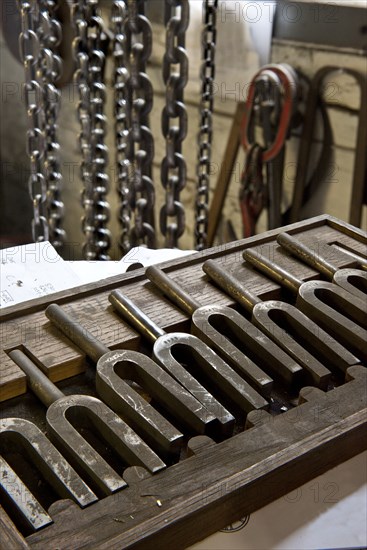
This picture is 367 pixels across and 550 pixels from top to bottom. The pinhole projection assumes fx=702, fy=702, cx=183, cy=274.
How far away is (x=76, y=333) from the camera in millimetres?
969

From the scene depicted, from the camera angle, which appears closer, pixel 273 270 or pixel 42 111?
pixel 273 270

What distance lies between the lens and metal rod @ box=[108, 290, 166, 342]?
985 mm

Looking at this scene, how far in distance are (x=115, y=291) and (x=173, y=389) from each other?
0.24 meters

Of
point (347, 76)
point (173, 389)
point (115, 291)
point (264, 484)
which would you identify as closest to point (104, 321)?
point (115, 291)

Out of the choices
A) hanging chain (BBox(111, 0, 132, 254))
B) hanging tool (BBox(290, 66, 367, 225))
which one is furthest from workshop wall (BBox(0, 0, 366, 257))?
hanging chain (BBox(111, 0, 132, 254))

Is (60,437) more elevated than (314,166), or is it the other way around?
(60,437)

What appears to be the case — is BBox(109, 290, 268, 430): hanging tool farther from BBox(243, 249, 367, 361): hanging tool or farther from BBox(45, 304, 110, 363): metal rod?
BBox(243, 249, 367, 361): hanging tool

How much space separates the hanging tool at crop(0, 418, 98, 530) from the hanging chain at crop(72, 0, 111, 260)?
3.04ft

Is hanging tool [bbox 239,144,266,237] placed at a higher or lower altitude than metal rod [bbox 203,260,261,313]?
lower

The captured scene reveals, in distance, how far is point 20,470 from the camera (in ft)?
2.66

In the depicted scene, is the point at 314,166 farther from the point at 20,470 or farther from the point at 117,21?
the point at 20,470

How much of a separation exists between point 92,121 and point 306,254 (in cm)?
69

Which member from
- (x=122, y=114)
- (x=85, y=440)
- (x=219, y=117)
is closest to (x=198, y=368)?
→ (x=85, y=440)

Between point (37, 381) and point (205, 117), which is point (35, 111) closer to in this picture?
point (205, 117)
